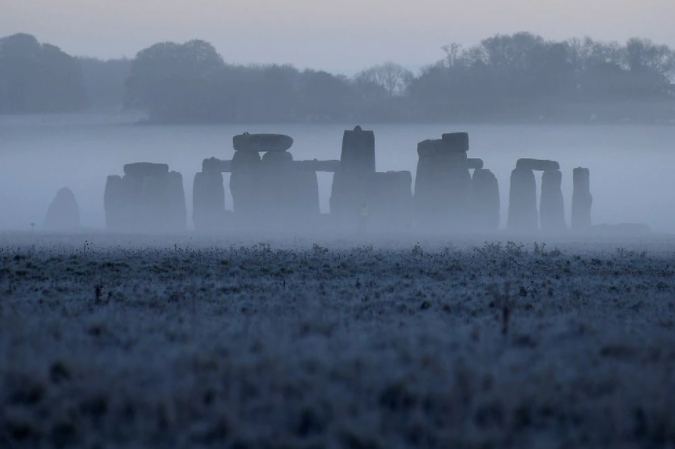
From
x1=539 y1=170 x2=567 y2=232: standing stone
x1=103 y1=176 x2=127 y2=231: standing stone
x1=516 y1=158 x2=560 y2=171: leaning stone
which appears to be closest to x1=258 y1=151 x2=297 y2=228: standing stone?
x1=103 y1=176 x2=127 y2=231: standing stone

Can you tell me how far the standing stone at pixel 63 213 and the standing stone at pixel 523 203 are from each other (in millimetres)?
29458

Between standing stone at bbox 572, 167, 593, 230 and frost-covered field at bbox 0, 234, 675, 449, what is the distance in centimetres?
4278

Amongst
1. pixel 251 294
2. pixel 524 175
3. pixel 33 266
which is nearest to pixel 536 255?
pixel 251 294

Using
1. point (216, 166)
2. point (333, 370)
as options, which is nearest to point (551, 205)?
point (216, 166)

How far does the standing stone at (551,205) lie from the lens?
5269cm

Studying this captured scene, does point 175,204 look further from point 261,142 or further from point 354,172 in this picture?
point 354,172

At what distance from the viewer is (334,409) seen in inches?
224

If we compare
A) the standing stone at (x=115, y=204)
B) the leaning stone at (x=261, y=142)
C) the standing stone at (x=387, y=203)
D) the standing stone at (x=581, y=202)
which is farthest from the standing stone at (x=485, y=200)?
the standing stone at (x=115, y=204)

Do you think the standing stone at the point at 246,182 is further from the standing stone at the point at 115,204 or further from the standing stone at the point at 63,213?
the standing stone at the point at 63,213

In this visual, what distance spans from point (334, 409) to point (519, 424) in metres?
1.17

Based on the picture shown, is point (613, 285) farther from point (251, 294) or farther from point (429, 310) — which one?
point (251, 294)

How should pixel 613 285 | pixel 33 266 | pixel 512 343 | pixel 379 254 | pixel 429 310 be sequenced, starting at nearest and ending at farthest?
pixel 512 343 → pixel 429 310 → pixel 613 285 → pixel 33 266 → pixel 379 254

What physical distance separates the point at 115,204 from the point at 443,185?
2052cm

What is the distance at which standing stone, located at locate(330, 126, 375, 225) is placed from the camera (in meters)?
49.5
